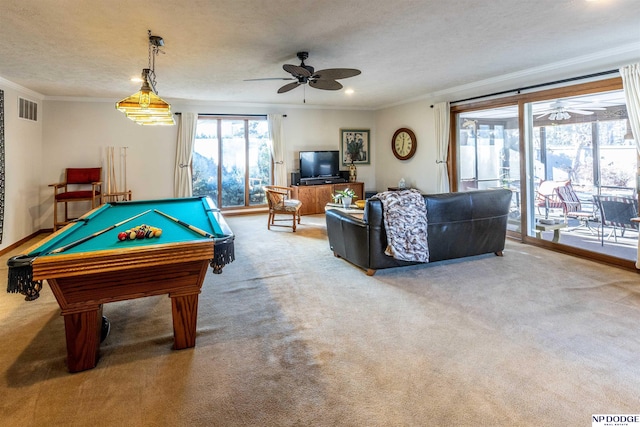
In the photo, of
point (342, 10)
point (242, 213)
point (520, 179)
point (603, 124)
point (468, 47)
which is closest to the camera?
point (342, 10)

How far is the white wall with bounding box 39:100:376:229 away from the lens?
20.6ft

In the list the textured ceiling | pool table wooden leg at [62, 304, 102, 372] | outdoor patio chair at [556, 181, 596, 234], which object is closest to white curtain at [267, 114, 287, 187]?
the textured ceiling

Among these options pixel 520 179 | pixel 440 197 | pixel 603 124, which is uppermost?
pixel 603 124

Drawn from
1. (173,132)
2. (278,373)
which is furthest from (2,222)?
(278,373)

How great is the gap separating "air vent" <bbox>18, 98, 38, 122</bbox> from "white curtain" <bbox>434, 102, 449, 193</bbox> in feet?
23.1

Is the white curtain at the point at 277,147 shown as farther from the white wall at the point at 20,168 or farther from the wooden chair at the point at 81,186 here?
the white wall at the point at 20,168

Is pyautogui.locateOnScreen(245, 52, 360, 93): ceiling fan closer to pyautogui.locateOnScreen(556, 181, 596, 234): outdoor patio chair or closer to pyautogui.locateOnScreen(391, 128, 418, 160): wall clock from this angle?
pyautogui.locateOnScreen(556, 181, 596, 234): outdoor patio chair

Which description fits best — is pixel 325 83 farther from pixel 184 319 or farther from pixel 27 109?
pixel 27 109

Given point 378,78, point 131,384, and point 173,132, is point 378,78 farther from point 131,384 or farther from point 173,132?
point 131,384

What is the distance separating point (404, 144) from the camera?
25.0ft

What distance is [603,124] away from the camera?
14.1 ft

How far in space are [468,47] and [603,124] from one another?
207 cm

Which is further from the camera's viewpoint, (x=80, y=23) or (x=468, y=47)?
(x=468, y=47)

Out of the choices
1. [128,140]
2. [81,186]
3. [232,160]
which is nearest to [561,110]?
[232,160]
